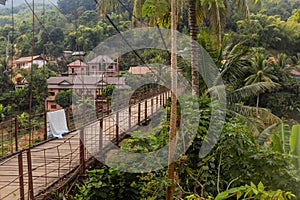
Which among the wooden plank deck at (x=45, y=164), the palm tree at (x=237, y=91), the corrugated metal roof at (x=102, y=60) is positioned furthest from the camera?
the corrugated metal roof at (x=102, y=60)

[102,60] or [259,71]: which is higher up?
[102,60]

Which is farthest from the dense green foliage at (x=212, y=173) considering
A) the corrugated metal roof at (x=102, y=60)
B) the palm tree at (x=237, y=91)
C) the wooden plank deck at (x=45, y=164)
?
the corrugated metal roof at (x=102, y=60)

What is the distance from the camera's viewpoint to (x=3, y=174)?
316 cm

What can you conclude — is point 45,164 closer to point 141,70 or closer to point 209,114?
point 209,114

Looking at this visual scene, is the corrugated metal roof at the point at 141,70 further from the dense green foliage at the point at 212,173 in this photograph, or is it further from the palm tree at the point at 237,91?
the dense green foliage at the point at 212,173

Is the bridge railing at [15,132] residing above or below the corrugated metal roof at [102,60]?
below

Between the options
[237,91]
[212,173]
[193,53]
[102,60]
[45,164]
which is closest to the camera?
[45,164]

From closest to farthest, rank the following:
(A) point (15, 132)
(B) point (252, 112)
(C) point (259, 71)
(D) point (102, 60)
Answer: (A) point (15, 132) → (B) point (252, 112) → (D) point (102, 60) → (C) point (259, 71)

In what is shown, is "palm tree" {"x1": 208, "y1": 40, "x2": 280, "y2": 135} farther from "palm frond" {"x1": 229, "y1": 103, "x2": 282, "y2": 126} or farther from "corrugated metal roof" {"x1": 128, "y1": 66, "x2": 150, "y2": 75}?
"corrugated metal roof" {"x1": 128, "y1": 66, "x2": 150, "y2": 75}

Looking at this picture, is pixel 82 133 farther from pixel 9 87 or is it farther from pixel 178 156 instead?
pixel 9 87

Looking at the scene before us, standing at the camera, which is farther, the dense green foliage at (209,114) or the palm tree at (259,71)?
the palm tree at (259,71)

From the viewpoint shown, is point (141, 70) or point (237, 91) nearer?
point (237, 91)

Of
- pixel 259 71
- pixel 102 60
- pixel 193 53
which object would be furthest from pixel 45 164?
pixel 259 71

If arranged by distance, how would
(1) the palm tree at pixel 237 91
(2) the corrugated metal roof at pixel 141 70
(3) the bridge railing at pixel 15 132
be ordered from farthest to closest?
(2) the corrugated metal roof at pixel 141 70
(1) the palm tree at pixel 237 91
(3) the bridge railing at pixel 15 132
